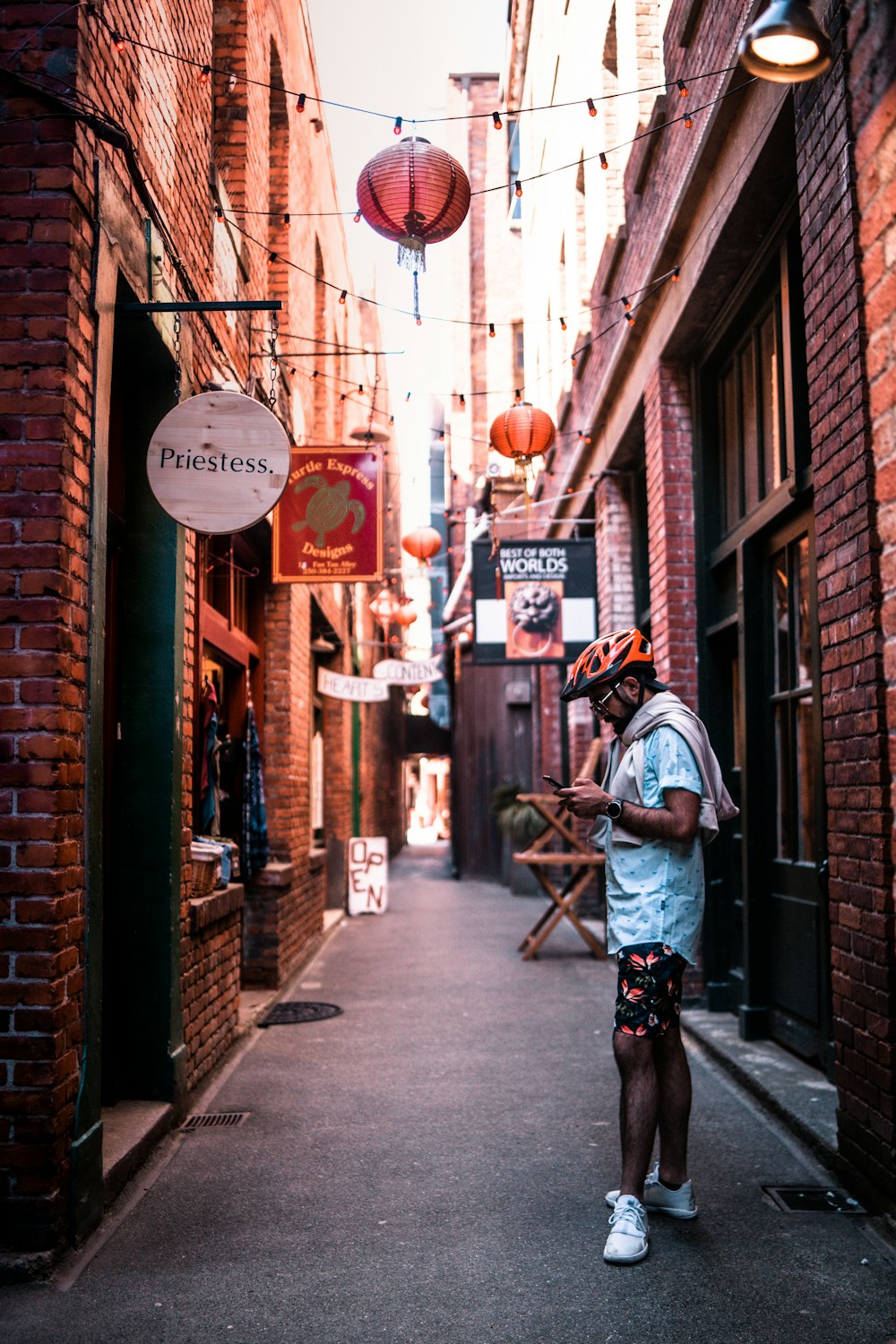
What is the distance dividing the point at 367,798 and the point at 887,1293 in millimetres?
17417

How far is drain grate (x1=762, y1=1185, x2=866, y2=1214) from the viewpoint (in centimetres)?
408

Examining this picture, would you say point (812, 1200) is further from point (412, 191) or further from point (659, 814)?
point (412, 191)

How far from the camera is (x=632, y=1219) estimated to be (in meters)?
3.72

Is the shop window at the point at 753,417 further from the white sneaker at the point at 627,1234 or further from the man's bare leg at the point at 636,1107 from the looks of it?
the white sneaker at the point at 627,1234

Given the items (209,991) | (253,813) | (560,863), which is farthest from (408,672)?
(209,991)

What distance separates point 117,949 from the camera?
5227 mm

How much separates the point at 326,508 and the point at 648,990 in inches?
199

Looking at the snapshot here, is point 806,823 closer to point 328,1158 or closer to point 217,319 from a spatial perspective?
point 328,1158

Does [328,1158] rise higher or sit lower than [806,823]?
lower

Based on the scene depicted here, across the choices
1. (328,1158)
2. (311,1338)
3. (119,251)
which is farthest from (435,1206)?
(119,251)

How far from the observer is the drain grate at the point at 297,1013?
25.4ft

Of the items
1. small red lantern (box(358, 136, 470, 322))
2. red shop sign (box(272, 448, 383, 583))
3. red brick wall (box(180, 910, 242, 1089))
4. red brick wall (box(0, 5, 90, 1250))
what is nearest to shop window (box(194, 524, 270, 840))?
red shop sign (box(272, 448, 383, 583))

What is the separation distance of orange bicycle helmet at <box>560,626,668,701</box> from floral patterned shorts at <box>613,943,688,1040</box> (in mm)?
890

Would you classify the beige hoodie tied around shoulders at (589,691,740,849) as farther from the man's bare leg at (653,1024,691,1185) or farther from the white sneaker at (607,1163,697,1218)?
the white sneaker at (607,1163,697,1218)
